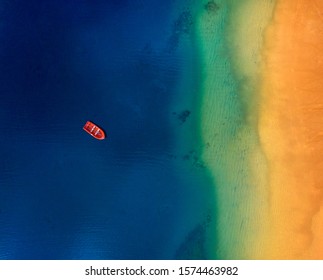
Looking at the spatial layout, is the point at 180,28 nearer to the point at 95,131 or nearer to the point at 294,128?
the point at 95,131

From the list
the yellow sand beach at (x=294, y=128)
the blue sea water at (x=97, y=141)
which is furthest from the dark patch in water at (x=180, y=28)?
the yellow sand beach at (x=294, y=128)

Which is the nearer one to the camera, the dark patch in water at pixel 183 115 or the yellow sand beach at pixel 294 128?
the yellow sand beach at pixel 294 128

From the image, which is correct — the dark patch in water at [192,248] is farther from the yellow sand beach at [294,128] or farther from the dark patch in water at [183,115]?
the dark patch in water at [183,115]

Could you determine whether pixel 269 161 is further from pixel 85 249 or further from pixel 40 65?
pixel 40 65

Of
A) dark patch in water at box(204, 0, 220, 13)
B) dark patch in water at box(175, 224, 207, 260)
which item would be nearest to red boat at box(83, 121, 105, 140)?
dark patch in water at box(175, 224, 207, 260)

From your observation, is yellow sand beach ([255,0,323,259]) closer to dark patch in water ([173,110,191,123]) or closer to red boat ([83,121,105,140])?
dark patch in water ([173,110,191,123])

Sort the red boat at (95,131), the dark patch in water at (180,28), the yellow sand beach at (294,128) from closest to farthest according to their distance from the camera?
the yellow sand beach at (294,128) → the red boat at (95,131) → the dark patch in water at (180,28)

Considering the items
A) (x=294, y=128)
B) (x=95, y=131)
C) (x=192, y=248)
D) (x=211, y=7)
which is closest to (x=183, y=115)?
(x=95, y=131)

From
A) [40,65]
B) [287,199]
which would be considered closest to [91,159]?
[40,65]
